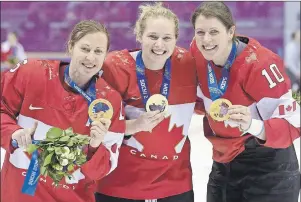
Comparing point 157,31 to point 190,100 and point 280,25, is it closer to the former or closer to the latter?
point 190,100

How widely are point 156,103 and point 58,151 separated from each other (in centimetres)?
61

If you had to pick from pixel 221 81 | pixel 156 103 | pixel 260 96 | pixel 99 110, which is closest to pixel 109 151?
pixel 99 110

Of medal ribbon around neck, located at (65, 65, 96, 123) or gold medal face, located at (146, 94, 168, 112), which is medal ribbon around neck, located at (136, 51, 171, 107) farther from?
medal ribbon around neck, located at (65, 65, 96, 123)

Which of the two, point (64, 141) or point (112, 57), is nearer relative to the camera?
point (64, 141)

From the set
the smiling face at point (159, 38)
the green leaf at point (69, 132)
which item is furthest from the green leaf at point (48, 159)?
the smiling face at point (159, 38)

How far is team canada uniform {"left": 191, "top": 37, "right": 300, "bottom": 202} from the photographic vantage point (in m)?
2.79

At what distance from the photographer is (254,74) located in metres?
2.79

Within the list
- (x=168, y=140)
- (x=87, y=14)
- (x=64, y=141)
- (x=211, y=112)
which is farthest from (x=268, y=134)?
(x=87, y=14)

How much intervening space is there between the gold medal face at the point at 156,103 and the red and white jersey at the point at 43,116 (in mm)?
184

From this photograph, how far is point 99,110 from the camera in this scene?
2.56 m

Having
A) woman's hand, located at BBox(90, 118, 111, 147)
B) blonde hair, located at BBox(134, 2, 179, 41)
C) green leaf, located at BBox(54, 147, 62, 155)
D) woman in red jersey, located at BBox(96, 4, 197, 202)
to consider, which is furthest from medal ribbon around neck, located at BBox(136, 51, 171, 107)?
green leaf, located at BBox(54, 147, 62, 155)

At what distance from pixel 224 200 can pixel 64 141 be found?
1066mm


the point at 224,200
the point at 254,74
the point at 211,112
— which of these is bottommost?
the point at 224,200

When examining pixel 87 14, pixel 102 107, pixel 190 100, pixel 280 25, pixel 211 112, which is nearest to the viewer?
pixel 102 107
